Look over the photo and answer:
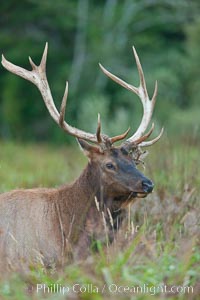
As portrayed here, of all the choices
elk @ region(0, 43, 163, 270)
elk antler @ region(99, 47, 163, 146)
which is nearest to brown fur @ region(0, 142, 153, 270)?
elk @ region(0, 43, 163, 270)

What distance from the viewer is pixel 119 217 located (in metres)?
8.95

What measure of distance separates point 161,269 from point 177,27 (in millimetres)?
30610

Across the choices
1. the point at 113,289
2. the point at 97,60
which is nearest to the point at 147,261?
the point at 113,289

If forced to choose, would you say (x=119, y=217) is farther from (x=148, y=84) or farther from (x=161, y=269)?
(x=148, y=84)

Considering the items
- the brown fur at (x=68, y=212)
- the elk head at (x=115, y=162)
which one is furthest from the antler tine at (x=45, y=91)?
the brown fur at (x=68, y=212)

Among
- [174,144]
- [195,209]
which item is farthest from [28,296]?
[174,144]

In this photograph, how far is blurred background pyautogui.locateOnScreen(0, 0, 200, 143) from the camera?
34.0m

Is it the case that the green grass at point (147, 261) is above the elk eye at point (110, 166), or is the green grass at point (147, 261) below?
below

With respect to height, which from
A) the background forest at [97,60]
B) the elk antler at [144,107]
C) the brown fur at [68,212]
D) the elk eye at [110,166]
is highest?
the elk antler at [144,107]

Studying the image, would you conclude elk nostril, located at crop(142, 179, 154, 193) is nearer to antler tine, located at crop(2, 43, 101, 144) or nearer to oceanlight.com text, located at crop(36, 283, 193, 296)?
antler tine, located at crop(2, 43, 101, 144)

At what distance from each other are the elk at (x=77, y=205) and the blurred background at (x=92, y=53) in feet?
76.2

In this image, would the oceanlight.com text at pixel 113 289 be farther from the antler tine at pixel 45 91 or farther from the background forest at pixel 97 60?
the background forest at pixel 97 60

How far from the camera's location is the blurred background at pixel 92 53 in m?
34.0

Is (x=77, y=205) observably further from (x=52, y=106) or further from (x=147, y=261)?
(x=147, y=261)
